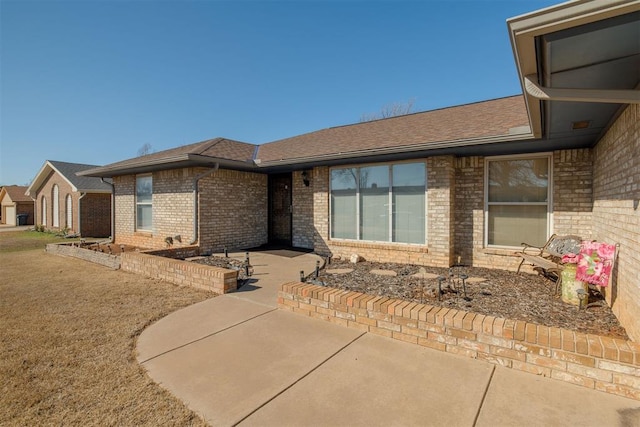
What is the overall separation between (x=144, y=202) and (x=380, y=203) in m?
8.61

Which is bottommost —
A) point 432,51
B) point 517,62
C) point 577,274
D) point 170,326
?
point 170,326

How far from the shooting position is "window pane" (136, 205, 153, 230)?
10453 millimetres

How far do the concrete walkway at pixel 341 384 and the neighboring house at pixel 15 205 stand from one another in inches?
1445

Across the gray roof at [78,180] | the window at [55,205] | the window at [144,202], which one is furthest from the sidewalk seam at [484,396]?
the window at [55,205]

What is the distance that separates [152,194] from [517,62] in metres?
10.8

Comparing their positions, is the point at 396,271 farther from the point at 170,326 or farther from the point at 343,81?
the point at 343,81

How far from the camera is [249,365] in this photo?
2.79m

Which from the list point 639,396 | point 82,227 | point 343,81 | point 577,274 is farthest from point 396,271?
point 82,227

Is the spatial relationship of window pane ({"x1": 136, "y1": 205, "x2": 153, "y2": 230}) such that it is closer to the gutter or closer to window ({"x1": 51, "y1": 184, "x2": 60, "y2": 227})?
the gutter

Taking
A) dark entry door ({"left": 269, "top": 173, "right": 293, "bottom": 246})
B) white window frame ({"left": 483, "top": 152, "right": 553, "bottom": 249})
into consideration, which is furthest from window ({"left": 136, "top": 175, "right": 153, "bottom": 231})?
white window frame ({"left": 483, "top": 152, "right": 553, "bottom": 249})

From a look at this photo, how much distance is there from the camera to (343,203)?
8.12m

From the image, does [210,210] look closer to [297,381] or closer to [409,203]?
[409,203]

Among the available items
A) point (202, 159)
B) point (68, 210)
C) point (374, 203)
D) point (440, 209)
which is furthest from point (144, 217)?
point (68, 210)

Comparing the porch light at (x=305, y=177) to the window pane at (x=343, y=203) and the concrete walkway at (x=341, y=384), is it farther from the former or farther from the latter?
the concrete walkway at (x=341, y=384)
